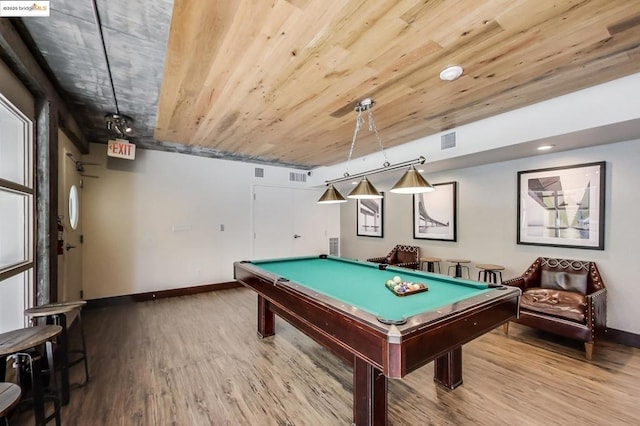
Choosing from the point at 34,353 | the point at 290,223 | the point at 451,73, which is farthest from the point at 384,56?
the point at 290,223

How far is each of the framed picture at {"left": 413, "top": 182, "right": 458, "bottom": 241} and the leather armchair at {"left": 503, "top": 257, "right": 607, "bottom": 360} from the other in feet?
4.40

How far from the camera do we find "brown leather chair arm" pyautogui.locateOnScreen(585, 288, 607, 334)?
8.75 ft

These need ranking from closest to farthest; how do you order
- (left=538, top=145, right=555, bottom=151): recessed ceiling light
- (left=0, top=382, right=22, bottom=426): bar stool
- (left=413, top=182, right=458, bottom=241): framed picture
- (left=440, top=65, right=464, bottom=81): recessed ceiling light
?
(left=0, top=382, right=22, bottom=426): bar stool, (left=440, top=65, right=464, bottom=81): recessed ceiling light, (left=538, top=145, right=555, bottom=151): recessed ceiling light, (left=413, top=182, right=458, bottom=241): framed picture

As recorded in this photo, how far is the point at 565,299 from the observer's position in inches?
120

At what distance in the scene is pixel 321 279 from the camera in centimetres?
264

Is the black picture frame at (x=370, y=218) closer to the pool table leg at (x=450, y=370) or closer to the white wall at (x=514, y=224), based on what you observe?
the white wall at (x=514, y=224)

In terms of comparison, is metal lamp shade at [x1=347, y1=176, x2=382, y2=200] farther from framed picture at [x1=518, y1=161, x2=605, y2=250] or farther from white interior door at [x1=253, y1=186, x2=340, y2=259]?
white interior door at [x1=253, y1=186, x2=340, y2=259]

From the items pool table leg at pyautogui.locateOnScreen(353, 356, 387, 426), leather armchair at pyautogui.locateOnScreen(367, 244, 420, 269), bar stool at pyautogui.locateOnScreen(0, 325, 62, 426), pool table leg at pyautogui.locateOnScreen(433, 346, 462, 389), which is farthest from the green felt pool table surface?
leather armchair at pyautogui.locateOnScreen(367, 244, 420, 269)

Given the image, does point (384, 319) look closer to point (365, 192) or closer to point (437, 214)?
point (365, 192)

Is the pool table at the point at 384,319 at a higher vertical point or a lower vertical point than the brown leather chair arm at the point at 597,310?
higher

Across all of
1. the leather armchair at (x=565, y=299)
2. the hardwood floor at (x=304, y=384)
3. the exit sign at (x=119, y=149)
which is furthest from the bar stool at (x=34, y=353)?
the leather armchair at (x=565, y=299)

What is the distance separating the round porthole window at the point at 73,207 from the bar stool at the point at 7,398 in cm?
327

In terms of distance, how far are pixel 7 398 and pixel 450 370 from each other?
266cm

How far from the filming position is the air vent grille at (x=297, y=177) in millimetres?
6473
